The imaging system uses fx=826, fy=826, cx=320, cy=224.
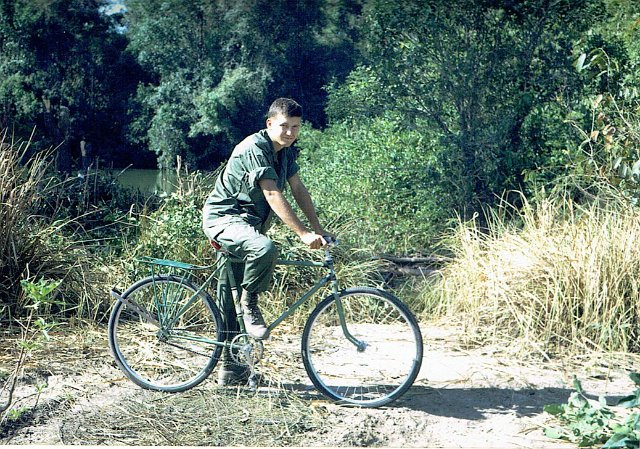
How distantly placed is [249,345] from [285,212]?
87 centimetres

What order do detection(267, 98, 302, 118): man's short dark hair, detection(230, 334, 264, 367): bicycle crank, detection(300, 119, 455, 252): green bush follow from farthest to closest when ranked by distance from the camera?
1. detection(300, 119, 455, 252): green bush
2. detection(230, 334, 264, 367): bicycle crank
3. detection(267, 98, 302, 118): man's short dark hair

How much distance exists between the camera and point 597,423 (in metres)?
4.07

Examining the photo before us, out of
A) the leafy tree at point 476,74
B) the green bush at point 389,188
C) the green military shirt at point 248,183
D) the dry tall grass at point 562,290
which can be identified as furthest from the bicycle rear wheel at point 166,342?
the leafy tree at point 476,74

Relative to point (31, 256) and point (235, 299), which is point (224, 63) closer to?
point (31, 256)

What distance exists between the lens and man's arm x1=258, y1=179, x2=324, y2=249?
14.3 feet

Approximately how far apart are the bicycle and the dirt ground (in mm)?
124

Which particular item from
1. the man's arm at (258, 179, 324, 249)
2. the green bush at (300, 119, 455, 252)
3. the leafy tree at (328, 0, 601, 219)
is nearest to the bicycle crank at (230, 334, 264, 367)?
the man's arm at (258, 179, 324, 249)

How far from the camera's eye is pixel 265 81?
14.0 metres

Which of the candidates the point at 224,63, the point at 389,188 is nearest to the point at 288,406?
the point at 389,188

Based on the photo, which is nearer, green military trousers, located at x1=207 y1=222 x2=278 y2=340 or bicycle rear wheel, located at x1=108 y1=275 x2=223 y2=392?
green military trousers, located at x1=207 y1=222 x2=278 y2=340

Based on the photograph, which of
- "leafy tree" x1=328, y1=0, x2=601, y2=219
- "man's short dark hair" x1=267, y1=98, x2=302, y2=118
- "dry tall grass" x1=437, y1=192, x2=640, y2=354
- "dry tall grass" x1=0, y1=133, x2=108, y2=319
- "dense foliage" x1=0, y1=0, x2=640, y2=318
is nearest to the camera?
"man's short dark hair" x1=267, y1=98, x2=302, y2=118

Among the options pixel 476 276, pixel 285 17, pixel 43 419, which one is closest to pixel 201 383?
pixel 43 419

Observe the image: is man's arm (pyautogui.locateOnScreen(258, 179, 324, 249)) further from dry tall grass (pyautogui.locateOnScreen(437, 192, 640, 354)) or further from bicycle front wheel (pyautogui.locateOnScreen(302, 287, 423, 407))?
dry tall grass (pyautogui.locateOnScreen(437, 192, 640, 354))

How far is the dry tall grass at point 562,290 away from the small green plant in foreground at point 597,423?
132 centimetres
